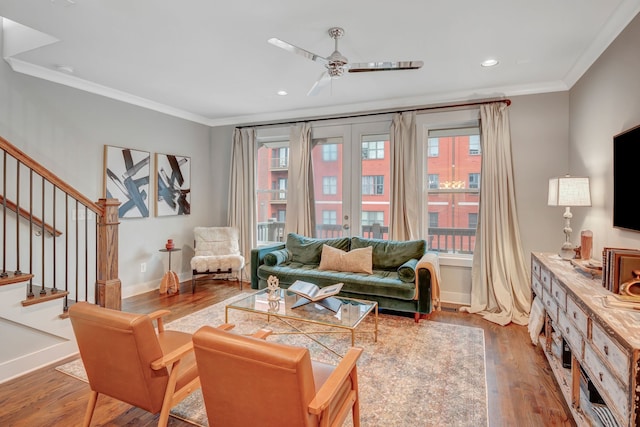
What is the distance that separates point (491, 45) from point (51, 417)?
420 cm

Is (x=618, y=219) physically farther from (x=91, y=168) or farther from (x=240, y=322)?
(x=91, y=168)

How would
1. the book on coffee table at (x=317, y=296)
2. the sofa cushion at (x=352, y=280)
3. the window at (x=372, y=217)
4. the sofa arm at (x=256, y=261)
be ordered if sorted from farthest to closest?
the window at (x=372, y=217) → the sofa arm at (x=256, y=261) → the sofa cushion at (x=352, y=280) → the book on coffee table at (x=317, y=296)

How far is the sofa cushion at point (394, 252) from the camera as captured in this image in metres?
4.08

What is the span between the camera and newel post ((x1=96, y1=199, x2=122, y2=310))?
2.95 metres

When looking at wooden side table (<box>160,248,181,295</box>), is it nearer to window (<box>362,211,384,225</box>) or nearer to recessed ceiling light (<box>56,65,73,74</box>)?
recessed ceiling light (<box>56,65,73,74</box>)

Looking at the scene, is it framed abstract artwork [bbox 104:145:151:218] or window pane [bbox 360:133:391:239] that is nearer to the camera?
framed abstract artwork [bbox 104:145:151:218]

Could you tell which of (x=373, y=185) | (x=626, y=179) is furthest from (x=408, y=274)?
(x=626, y=179)

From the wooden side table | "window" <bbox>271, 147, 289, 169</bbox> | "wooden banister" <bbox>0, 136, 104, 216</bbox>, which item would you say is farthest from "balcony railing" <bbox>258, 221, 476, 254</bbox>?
"wooden banister" <bbox>0, 136, 104, 216</bbox>

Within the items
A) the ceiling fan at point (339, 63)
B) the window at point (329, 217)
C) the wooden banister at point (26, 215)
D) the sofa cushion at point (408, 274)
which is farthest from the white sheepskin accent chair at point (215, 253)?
the ceiling fan at point (339, 63)

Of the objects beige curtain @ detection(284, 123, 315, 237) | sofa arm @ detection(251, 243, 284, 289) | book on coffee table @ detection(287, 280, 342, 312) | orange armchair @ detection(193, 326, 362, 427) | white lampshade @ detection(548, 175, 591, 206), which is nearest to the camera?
orange armchair @ detection(193, 326, 362, 427)

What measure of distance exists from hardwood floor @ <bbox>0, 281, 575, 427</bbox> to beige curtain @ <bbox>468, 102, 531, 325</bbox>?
2.70 feet

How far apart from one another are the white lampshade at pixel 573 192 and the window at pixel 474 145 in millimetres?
1446

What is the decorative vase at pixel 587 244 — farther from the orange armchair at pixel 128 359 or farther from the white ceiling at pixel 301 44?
the orange armchair at pixel 128 359

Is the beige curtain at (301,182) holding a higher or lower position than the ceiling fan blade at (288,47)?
lower
